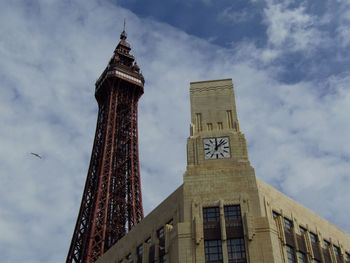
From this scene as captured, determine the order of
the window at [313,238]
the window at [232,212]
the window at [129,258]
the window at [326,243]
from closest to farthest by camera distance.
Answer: the window at [232,212] → the window at [313,238] → the window at [326,243] → the window at [129,258]

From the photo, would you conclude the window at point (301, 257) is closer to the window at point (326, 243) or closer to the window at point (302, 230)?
the window at point (302, 230)

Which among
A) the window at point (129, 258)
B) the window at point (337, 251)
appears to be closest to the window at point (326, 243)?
the window at point (337, 251)

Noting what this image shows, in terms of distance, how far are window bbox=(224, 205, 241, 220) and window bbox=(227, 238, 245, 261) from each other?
1879 mm

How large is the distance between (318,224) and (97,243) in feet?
165

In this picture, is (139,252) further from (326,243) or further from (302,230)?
(326,243)

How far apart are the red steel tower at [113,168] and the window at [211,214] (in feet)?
167

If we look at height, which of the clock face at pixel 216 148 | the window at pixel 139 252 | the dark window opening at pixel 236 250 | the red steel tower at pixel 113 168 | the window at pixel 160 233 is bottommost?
the dark window opening at pixel 236 250

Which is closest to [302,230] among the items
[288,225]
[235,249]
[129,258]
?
[288,225]

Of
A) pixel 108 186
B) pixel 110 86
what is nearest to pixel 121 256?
pixel 108 186

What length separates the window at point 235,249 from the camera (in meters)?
39.8

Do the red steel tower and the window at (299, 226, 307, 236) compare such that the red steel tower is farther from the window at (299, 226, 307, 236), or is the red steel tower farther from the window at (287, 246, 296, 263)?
the window at (287, 246, 296, 263)

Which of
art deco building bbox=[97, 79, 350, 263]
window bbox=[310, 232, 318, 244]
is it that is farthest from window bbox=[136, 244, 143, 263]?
window bbox=[310, 232, 318, 244]

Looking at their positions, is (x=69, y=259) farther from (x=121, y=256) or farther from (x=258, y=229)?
(x=258, y=229)

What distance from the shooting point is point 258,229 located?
1608 inches
